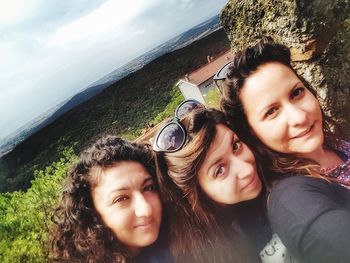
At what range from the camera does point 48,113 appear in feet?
4.02

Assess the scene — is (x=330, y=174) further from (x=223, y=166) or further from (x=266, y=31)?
(x=266, y=31)

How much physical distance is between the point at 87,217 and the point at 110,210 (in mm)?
75

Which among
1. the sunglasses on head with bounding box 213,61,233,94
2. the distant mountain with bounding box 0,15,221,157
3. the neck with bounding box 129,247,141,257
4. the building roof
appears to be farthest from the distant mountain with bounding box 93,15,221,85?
the neck with bounding box 129,247,141,257

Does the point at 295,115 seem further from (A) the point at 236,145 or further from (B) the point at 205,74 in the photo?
(B) the point at 205,74

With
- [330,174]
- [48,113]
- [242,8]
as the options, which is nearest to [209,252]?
[330,174]

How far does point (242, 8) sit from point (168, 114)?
542 millimetres

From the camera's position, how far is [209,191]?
0.94 metres

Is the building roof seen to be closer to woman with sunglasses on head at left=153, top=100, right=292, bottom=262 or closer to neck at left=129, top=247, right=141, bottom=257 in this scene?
woman with sunglasses on head at left=153, top=100, right=292, bottom=262

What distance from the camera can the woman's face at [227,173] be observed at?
905mm

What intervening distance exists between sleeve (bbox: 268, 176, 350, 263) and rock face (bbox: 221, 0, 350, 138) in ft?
2.13

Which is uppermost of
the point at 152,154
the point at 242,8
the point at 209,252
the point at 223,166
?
the point at 242,8

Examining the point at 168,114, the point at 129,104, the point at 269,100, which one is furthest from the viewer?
the point at 129,104

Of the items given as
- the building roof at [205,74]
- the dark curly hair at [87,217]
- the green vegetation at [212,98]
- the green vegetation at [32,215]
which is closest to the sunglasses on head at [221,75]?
the green vegetation at [212,98]

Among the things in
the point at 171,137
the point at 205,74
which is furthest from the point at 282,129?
the point at 205,74
